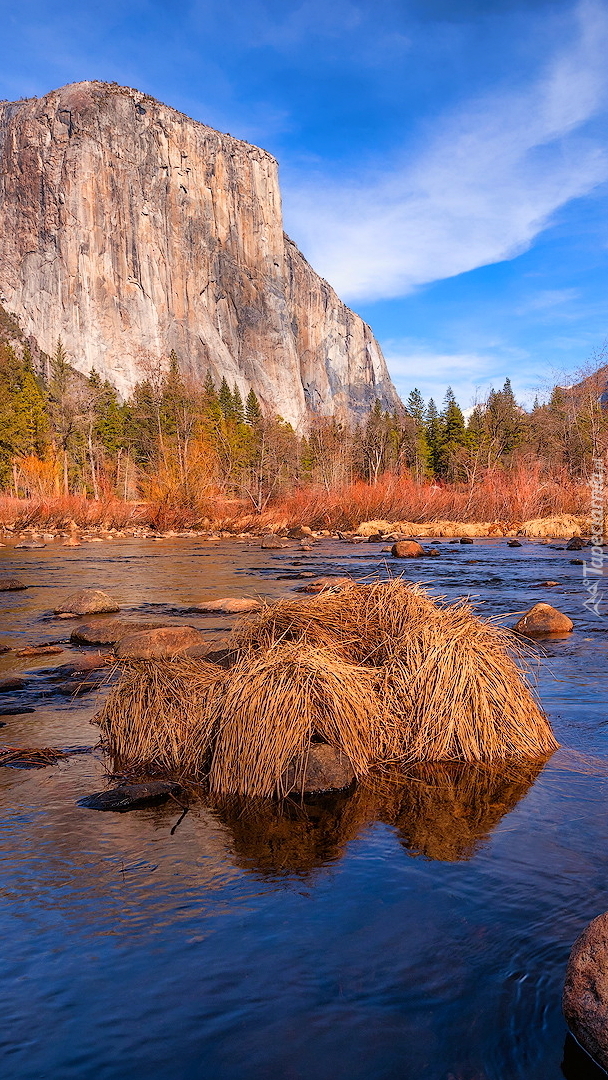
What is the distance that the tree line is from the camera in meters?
44.2

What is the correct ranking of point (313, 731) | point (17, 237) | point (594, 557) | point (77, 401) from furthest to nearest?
point (17, 237), point (77, 401), point (594, 557), point (313, 731)

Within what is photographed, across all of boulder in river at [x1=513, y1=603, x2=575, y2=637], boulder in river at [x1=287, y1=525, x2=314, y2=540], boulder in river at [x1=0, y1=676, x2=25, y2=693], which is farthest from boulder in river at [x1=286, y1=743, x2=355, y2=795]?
boulder in river at [x1=287, y1=525, x2=314, y2=540]

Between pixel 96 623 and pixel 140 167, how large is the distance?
128132 millimetres

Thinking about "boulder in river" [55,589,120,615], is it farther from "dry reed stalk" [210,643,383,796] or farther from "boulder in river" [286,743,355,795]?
"boulder in river" [286,743,355,795]


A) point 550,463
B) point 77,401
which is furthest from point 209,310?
point 550,463

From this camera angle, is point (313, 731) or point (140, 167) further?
point (140, 167)

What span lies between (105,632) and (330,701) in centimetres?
621

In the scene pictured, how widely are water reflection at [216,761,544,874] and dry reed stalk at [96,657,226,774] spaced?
2.56 ft

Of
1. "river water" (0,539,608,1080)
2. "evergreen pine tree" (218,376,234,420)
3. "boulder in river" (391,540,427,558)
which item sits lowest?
"river water" (0,539,608,1080)

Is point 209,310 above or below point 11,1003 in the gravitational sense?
above

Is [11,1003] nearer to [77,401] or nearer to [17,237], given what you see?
[77,401]

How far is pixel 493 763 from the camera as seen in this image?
19.0 feet

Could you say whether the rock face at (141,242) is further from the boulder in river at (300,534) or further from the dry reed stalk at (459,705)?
the dry reed stalk at (459,705)

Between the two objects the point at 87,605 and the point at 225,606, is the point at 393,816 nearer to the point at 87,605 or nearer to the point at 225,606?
the point at 225,606
